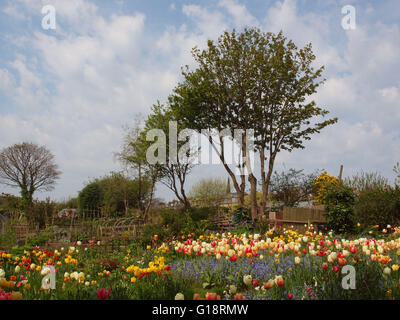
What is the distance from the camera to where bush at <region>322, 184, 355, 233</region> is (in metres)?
13.4

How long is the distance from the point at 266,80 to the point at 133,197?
14.4 meters

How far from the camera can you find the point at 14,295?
2635 millimetres

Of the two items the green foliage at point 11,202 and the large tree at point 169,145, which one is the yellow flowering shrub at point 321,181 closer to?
the large tree at point 169,145

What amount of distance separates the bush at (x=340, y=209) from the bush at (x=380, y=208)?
1.15 ft

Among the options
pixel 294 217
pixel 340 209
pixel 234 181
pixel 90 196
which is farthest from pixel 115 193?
pixel 340 209

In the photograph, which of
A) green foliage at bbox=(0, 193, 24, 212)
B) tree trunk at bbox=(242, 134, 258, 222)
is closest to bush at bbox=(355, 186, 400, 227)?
tree trunk at bbox=(242, 134, 258, 222)

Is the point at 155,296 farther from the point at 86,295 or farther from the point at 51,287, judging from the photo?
the point at 51,287

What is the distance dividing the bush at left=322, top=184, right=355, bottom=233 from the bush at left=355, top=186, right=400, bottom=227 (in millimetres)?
351

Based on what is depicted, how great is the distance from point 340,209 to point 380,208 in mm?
1511

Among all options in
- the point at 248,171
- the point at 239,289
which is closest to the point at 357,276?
the point at 239,289

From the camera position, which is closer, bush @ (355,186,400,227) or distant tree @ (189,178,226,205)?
bush @ (355,186,400,227)

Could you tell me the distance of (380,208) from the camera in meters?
12.8

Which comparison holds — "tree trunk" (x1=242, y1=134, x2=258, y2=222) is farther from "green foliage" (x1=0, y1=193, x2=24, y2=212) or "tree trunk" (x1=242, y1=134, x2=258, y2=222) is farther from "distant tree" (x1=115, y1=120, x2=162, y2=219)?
"green foliage" (x1=0, y1=193, x2=24, y2=212)

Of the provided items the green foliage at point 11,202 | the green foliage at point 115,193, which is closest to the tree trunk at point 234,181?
the green foliage at point 115,193
